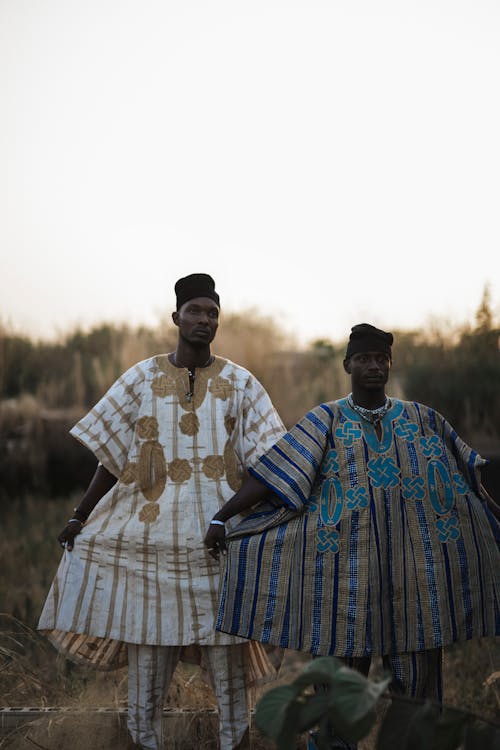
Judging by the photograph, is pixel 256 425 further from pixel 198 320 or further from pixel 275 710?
pixel 275 710

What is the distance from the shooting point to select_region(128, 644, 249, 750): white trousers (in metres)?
3.85

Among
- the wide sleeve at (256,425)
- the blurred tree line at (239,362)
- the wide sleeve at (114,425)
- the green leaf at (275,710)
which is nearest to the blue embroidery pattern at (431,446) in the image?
the wide sleeve at (256,425)

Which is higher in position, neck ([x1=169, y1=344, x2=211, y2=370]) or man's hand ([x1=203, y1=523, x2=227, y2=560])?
neck ([x1=169, y1=344, x2=211, y2=370])

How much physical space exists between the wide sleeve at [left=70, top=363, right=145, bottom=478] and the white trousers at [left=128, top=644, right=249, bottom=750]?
2.95 feet

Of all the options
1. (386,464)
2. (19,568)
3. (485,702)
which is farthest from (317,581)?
(19,568)

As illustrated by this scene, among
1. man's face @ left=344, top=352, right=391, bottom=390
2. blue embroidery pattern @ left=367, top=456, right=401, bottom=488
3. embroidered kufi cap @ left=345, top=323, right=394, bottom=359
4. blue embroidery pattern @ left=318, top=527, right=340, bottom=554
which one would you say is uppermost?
embroidered kufi cap @ left=345, top=323, right=394, bottom=359

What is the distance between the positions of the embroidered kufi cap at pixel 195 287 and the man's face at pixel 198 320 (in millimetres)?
24

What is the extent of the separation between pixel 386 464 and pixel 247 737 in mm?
1503

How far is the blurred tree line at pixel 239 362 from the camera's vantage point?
8648 mm

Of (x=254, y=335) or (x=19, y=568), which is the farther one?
(x=254, y=335)

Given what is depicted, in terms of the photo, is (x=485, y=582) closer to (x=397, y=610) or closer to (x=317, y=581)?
(x=397, y=610)

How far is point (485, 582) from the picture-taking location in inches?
144

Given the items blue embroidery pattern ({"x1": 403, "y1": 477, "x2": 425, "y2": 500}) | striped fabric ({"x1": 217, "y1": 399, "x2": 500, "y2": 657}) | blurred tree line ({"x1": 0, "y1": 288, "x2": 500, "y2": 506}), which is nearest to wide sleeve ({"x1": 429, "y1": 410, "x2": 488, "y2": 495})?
striped fabric ({"x1": 217, "y1": 399, "x2": 500, "y2": 657})

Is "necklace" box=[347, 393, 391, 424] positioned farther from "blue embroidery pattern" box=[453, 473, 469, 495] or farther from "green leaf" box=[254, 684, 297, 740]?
"green leaf" box=[254, 684, 297, 740]
